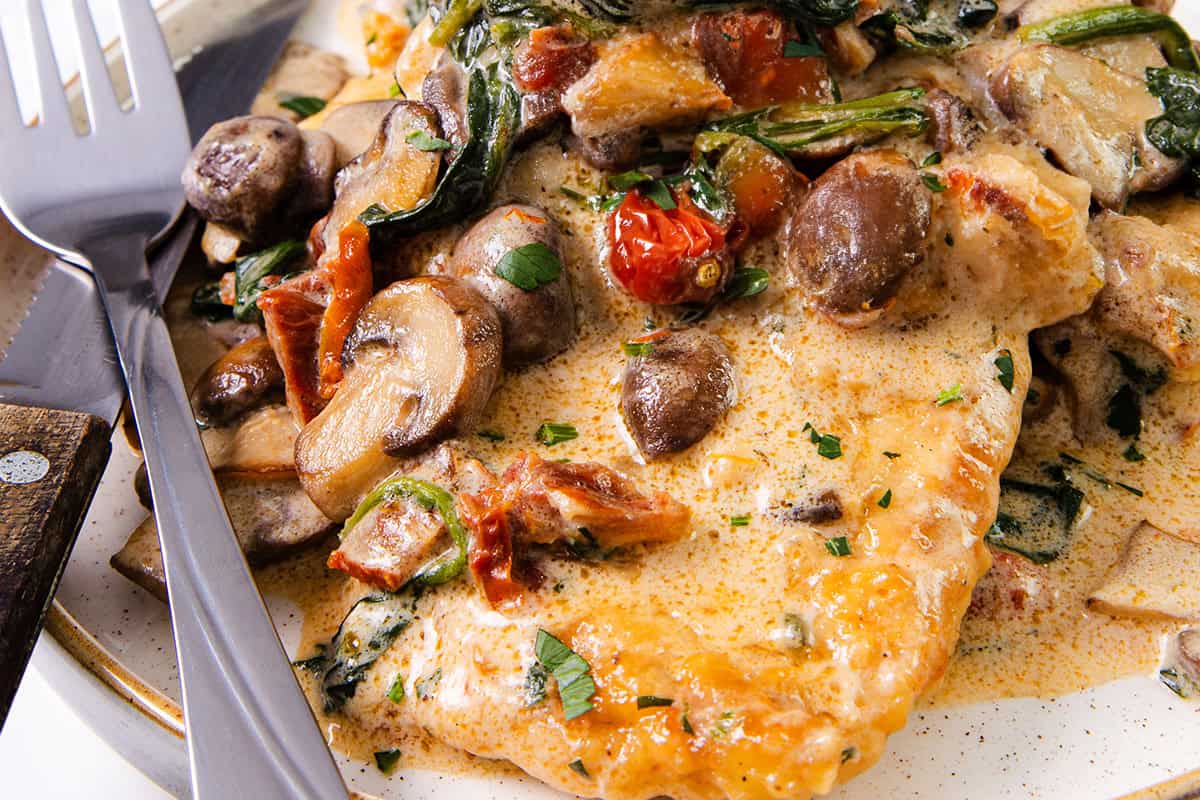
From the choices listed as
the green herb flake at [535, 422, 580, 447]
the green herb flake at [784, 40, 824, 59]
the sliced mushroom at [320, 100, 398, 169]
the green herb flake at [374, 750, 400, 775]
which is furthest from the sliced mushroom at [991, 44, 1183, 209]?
the green herb flake at [374, 750, 400, 775]

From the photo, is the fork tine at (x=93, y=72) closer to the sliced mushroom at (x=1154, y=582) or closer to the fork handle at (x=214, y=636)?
the fork handle at (x=214, y=636)

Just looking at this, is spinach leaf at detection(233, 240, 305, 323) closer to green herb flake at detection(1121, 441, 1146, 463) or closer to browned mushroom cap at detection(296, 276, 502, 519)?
browned mushroom cap at detection(296, 276, 502, 519)

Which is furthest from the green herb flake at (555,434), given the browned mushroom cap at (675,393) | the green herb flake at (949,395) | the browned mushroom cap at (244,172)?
the browned mushroom cap at (244,172)

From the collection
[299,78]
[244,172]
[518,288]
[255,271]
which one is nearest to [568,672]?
[518,288]

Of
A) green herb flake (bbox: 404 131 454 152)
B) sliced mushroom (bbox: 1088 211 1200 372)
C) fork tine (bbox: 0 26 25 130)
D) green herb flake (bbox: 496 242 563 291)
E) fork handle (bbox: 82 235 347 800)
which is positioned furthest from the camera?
fork tine (bbox: 0 26 25 130)

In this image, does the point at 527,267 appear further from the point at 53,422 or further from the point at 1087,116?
the point at 1087,116

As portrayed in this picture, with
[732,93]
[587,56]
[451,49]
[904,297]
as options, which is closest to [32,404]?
[451,49]

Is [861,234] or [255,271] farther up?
[861,234]
